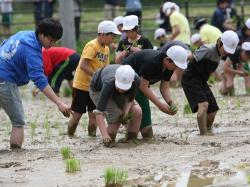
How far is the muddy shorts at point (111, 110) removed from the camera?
36.0 feet

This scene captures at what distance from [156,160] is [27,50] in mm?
1943

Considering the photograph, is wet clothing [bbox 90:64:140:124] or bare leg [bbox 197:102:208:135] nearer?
wet clothing [bbox 90:64:140:124]

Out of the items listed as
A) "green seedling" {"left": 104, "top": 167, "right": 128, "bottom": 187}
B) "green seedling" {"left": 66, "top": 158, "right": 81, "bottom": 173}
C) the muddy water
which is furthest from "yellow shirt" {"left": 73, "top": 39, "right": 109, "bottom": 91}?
"green seedling" {"left": 104, "top": 167, "right": 128, "bottom": 187}

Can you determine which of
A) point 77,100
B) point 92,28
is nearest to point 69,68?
point 77,100

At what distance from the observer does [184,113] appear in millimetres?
14398

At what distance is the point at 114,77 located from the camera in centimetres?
1056

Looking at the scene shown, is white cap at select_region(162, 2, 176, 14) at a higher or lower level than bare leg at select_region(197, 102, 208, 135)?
higher

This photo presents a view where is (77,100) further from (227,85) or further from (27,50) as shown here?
(227,85)

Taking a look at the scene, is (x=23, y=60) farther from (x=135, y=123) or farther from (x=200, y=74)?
(x=200, y=74)

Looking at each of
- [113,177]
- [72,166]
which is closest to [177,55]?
[72,166]

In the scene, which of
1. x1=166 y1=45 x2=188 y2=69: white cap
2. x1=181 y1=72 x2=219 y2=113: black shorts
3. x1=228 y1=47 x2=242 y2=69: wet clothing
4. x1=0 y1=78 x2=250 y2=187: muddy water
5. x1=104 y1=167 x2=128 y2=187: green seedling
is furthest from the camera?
x1=228 y1=47 x2=242 y2=69: wet clothing

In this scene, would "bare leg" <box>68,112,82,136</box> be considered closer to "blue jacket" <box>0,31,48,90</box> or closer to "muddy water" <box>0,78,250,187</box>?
"muddy water" <box>0,78,250,187</box>

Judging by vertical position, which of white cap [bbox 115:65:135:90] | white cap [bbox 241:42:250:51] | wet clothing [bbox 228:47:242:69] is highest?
white cap [bbox 241:42:250:51]

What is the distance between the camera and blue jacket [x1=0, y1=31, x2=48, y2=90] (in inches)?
416
